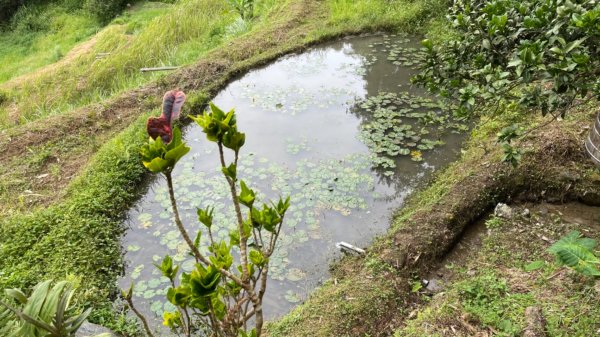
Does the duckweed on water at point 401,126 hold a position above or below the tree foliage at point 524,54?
below

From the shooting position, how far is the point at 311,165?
4.66 meters

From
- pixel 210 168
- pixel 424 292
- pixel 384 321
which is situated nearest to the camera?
pixel 384 321

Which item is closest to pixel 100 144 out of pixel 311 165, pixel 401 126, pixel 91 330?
Result: pixel 311 165

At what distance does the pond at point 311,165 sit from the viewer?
3611 mm

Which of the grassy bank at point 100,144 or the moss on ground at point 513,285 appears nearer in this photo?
the moss on ground at point 513,285

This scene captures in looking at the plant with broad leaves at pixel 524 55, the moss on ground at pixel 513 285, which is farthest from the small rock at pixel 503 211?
the plant with broad leaves at pixel 524 55

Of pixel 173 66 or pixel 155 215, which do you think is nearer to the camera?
pixel 155 215

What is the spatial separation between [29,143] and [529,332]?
17.8 ft

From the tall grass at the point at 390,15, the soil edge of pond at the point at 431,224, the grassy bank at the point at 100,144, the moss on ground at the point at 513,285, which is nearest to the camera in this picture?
the moss on ground at the point at 513,285

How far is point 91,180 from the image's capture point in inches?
171

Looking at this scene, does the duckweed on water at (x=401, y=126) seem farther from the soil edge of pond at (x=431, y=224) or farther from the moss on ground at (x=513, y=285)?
the moss on ground at (x=513, y=285)

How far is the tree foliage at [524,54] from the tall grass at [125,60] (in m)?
5.10

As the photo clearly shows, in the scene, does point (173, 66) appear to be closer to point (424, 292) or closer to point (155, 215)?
point (155, 215)

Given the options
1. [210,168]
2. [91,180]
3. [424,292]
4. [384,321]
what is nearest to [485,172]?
[424,292]
